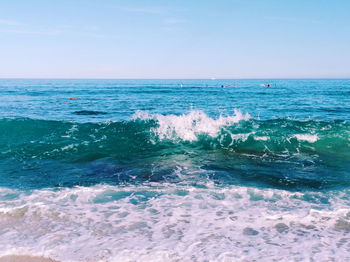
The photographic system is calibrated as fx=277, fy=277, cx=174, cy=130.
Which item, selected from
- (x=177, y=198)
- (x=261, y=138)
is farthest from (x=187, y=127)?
(x=177, y=198)

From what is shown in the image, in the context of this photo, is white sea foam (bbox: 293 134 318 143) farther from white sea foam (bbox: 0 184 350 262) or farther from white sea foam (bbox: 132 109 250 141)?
white sea foam (bbox: 0 184 350 262)

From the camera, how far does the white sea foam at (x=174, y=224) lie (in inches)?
207

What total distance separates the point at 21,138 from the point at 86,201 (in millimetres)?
10705

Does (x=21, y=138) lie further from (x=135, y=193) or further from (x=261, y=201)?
(x=261, y=201)

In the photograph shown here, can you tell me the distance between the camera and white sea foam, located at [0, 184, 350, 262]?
5.25 m

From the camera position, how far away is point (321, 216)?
6.64 m

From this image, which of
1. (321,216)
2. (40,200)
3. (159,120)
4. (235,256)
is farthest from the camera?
(159,120)

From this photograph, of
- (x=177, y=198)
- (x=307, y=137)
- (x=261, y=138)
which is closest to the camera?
(x=177, y=198)

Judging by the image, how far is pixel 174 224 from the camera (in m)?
6.41

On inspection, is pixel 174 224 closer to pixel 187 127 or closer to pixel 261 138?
pixel 261 138

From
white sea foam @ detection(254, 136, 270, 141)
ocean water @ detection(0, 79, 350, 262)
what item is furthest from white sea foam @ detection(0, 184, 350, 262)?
white sea foam @ detection(254, 136, 270, 141)

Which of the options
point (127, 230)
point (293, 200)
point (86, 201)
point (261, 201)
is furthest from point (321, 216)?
point (86, 201)

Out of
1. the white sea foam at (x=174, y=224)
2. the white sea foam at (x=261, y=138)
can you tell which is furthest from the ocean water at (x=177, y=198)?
the white sea foam at (x=261, y=138)

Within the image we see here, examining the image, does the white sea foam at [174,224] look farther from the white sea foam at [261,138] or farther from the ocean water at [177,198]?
the white sea foam at [261,138]
